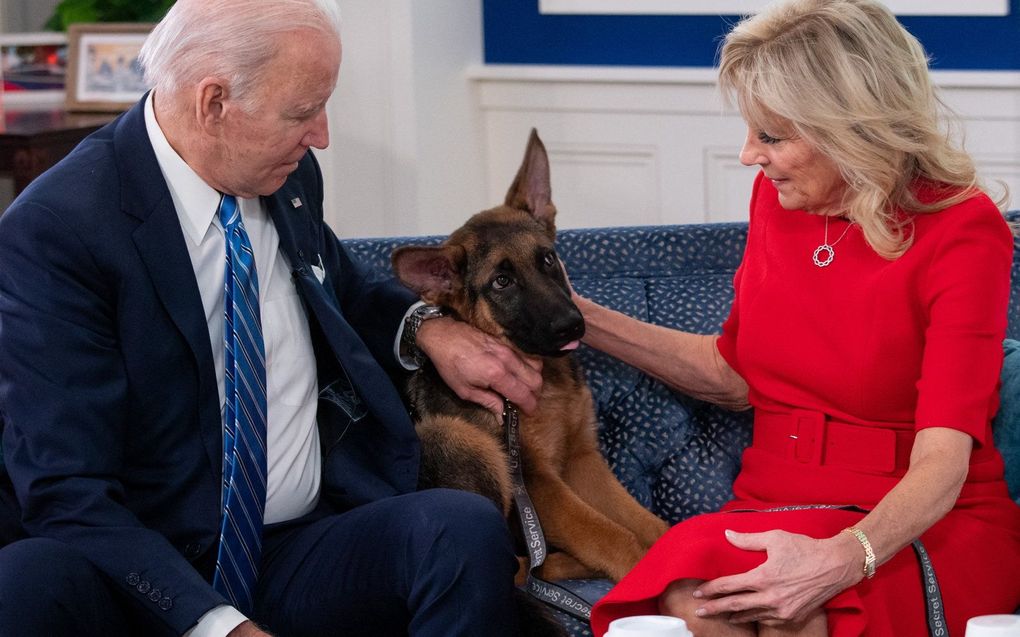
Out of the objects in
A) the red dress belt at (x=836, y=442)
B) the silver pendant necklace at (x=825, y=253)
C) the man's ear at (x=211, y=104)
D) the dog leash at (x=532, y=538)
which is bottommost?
the dog leash at (x=532, y=538)

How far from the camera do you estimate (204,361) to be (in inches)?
84.2

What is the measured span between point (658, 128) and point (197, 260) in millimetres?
2713

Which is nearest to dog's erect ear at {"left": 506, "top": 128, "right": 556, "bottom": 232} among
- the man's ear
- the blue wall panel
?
the man's ear

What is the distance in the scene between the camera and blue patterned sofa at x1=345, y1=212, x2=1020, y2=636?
2664 mm

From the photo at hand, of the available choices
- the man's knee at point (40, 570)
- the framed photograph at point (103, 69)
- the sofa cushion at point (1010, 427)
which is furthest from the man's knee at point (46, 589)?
the framed photograph at point (103, 69)

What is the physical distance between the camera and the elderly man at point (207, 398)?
6.50ft

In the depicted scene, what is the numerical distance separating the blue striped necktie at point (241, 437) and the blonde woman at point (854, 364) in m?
0.59

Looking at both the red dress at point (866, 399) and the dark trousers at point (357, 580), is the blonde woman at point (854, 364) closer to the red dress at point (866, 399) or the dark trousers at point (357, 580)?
the red dress at point (866, 399)

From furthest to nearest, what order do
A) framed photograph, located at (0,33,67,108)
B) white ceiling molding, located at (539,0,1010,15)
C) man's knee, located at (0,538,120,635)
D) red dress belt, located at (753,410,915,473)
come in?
1. framed photograph, located at (0,33,67,108)
2. white ceiling molding, located at (539,0,1010,15)
3. red dress belt, located at (753,410,915,473)
4. man's knee, located at (0,538,120,635)

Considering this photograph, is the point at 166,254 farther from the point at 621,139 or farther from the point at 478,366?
the point at 621,139

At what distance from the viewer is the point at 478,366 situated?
8.25 feet

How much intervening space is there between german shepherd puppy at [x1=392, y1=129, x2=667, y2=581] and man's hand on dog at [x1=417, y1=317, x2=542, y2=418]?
0.03 m

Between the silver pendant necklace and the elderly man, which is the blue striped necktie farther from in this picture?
the silver pendant necklace

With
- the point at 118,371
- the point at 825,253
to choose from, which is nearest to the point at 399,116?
the point at 825,253
